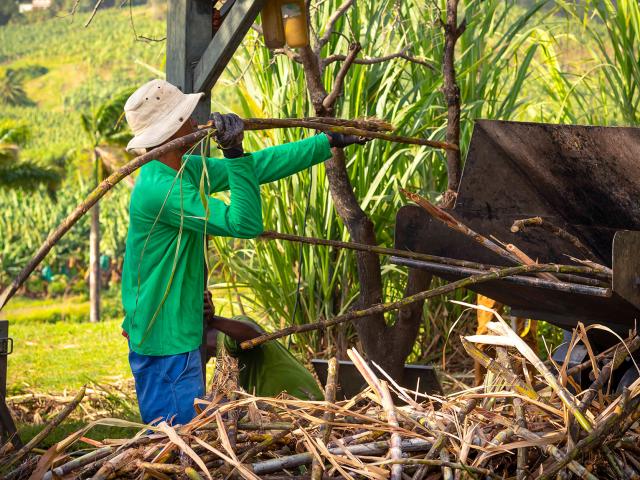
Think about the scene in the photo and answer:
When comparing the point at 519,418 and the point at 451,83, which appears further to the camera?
the point at 451,83

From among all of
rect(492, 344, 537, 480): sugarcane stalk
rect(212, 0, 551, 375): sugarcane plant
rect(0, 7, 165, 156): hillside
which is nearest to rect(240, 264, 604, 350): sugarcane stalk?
rect(492, 344, 537, 480): sugarcane stalk

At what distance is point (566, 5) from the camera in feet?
17.0

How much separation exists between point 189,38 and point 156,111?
711mm

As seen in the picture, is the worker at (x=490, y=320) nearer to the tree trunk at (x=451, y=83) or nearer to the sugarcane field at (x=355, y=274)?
the sugarcane field at (x=355, y=274)

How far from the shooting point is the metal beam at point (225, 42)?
3189 mm

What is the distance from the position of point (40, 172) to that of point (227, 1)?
15598 millimetres

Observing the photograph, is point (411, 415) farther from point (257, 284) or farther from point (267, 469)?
point (257, 284)

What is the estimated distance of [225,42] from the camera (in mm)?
3260

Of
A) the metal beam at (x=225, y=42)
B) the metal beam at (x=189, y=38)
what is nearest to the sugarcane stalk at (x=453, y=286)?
the metal beam at (x=225, y=42)

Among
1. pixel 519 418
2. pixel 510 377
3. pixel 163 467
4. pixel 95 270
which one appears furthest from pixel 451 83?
pixel 95 270

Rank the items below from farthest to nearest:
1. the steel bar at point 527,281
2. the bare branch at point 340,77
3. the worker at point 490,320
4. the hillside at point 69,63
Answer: the hillside at point 69,63, the worker at point 490,320, the bare branch at point 340,77, the steel bar at point 527,281

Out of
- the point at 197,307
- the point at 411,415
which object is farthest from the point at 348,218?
the point at 411,415

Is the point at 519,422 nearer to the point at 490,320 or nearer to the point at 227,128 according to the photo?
the point at 227,128

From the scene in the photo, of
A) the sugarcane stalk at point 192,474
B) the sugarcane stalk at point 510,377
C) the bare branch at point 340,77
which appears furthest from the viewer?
the bare branch at point 340,77
